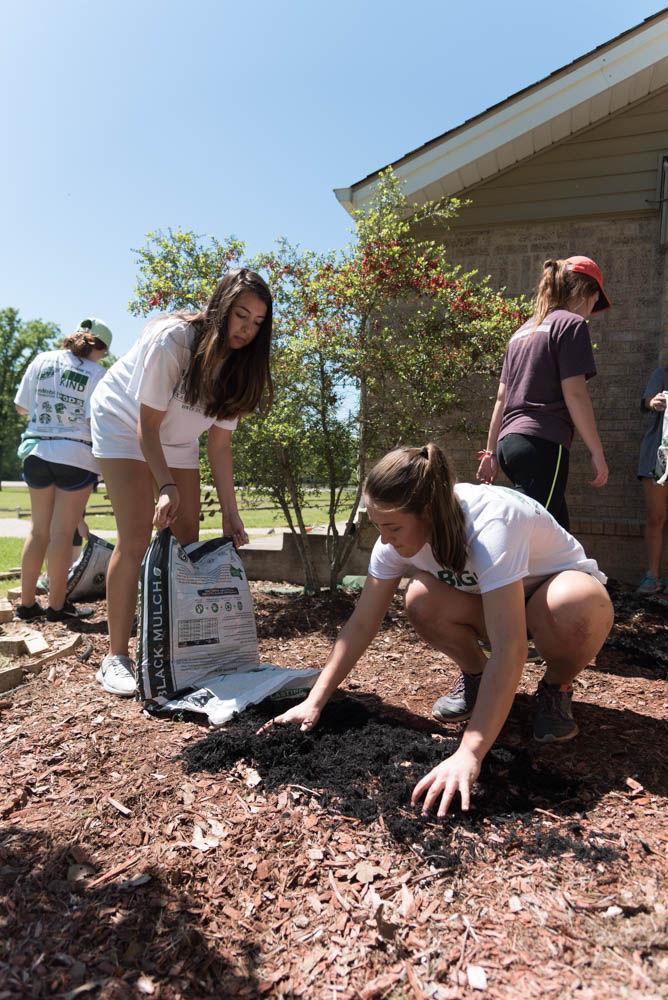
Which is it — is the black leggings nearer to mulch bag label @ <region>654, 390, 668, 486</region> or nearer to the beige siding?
mulch bag label @ <region>654, 390, 668, 486</region>

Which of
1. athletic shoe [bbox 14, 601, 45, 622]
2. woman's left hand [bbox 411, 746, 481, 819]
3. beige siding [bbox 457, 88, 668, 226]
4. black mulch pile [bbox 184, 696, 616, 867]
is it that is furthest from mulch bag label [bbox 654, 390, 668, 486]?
athletic shoe [bbox 14, 601, 45, 622]

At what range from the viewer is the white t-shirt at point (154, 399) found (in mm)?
2791

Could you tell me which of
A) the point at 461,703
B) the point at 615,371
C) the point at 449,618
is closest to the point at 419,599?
the point at 449,618

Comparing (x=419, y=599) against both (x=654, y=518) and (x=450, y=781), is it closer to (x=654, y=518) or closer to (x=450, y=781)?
(x=450, y=781)

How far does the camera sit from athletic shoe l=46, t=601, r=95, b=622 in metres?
4.56

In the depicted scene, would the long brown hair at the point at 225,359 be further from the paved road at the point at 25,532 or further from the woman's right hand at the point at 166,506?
the paved road at the point at 25,532

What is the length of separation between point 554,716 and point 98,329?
12.4ft

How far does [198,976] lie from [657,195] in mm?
6210

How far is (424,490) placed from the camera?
2.06m

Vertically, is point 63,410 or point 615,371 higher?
point 615,371

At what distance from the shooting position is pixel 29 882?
183cm

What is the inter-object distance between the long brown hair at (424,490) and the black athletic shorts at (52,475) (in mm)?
Result: 2970

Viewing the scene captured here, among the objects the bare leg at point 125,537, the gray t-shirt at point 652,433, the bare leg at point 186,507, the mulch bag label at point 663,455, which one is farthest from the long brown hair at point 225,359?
the gray t-shirt at point 652,433

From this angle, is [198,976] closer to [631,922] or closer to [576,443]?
[631,922]
